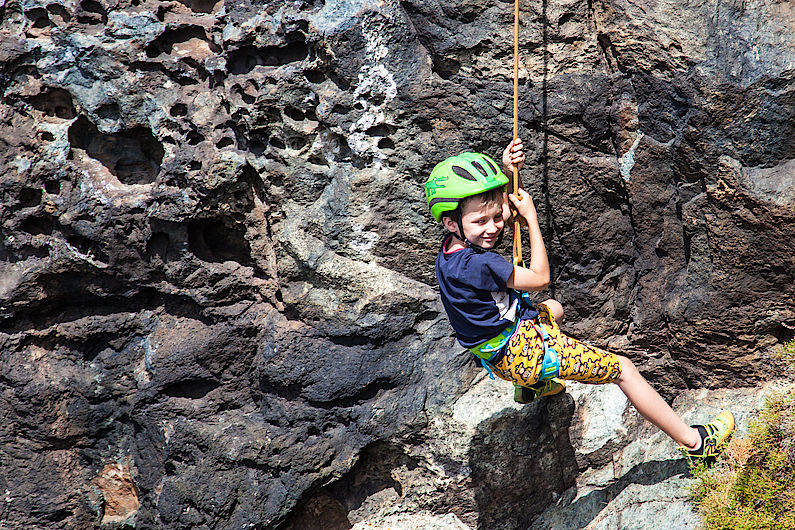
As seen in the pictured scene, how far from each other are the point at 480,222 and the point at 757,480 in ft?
6.65

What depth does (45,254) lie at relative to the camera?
464 cm

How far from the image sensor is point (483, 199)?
151 inches

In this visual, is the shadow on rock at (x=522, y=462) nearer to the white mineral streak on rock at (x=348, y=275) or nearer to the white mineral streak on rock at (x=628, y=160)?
the white mineral streak on rock at (x=348, y=275)

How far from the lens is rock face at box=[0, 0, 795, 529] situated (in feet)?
13.9

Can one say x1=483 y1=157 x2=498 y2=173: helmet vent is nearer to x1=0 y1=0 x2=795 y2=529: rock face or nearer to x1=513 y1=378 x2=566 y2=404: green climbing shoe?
x1=0 y1=0 x2=795 y2=529: rock face

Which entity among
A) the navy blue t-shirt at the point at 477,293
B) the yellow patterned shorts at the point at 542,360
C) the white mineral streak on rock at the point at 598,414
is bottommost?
the white mineral streak on rock at the point at 598,414

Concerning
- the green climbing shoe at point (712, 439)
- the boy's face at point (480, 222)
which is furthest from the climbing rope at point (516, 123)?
the green climbing shoe at point (712, 439)

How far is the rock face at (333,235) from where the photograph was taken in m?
4.24

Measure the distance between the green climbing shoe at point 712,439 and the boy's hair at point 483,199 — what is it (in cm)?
176

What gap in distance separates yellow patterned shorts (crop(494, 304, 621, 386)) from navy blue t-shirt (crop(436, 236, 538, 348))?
0.11 meters

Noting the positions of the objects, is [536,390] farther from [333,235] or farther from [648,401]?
[333,235]

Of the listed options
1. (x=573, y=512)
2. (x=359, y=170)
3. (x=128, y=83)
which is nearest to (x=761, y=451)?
(x=573, y=512)

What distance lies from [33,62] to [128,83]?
0.54m

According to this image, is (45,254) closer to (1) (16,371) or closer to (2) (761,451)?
(1) (16,371)
